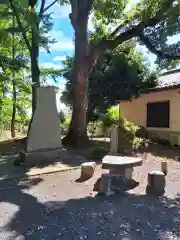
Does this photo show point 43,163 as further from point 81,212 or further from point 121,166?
point 81,212

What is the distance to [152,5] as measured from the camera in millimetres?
12617

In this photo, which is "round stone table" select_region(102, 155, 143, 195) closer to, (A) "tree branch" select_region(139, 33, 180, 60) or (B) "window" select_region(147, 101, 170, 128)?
(A) "tree branch" select_region(139, 33, 180, 60)

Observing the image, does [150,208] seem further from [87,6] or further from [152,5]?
[152,5]

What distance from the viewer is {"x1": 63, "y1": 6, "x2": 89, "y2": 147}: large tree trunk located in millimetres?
12008

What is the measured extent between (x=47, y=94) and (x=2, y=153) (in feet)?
11.0

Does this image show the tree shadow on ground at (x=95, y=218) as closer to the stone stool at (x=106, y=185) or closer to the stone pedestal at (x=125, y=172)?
the stone stool at (x=106, y=185)

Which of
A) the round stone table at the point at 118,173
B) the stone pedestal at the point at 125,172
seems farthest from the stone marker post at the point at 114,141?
the stone pedestal at the point at 125,172

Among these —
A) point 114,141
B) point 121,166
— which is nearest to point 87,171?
point 121,166

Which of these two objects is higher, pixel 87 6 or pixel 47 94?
Answer: pixel 87 6

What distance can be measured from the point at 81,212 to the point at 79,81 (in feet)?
26.0

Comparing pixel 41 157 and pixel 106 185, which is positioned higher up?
pixel 41 157

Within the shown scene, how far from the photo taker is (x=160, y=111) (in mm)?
15148

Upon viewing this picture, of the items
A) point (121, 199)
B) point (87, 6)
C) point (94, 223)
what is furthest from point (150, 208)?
point (87, 6)

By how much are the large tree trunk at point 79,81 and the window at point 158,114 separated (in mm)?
4842
